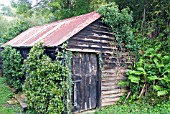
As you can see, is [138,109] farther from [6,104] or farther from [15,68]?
[15,68]

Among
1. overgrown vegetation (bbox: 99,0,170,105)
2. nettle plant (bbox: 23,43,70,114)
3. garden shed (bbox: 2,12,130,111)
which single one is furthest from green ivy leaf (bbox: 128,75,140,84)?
nettle plant (bbox: 23,43,70,114)

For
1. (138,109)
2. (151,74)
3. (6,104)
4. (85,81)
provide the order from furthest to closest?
(6,104), (151,74), (85,81), (138,109)

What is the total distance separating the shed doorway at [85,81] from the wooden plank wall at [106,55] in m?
0.24

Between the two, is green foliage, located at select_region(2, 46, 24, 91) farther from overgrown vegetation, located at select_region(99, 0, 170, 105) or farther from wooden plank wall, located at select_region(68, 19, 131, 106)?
overgrown vegetation, located at select_region(99, 0, 170, 105)

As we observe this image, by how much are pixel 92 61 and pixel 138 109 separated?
7.92 ft

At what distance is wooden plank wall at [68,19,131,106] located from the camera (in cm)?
660

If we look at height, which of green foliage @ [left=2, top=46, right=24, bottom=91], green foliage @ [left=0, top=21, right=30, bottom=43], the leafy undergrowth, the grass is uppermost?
green foliage @ [left=0, top=21, right=30, bottom=43]

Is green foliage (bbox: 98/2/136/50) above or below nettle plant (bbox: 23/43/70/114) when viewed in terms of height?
above

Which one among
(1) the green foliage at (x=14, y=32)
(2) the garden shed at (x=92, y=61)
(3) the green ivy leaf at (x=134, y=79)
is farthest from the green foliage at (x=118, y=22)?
(1) the green foliage at (x=14, y=32)

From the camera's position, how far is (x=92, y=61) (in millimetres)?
6840

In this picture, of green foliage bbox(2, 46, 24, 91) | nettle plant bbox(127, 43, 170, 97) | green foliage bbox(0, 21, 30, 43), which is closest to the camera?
nettle plant bbox(127, 43, 170, 97)

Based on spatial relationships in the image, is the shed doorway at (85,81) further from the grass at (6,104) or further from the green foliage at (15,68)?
the green foliage at (15,68)

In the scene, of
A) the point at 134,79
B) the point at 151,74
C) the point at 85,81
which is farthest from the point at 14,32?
the point at 151,74

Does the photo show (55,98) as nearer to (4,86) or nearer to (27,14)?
(4,86)
